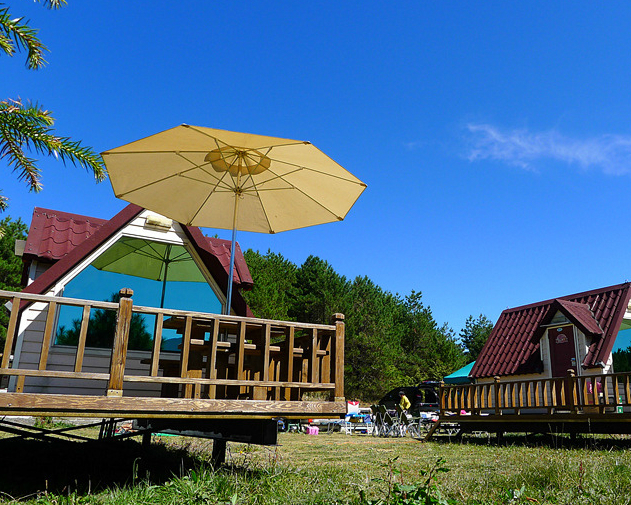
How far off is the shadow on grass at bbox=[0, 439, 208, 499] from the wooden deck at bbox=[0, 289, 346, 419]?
0.61 meters

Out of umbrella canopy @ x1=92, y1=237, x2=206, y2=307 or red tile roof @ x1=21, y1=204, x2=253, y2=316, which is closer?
red tile roof @ x1=21, y1=204, x2=253, y2=316

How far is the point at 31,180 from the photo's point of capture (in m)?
11.5

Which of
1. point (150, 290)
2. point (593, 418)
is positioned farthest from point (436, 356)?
point (150, 290)

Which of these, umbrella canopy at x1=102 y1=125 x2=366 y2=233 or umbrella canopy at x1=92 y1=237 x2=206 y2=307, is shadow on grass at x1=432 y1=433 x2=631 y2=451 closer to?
umbrella canopy at x1=102 y1=125 x2=366 y2=233

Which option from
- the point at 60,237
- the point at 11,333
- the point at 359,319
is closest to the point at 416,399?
the point at 359,319

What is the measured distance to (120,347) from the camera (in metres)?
5.28

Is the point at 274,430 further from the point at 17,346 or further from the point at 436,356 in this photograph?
the point at 436,356

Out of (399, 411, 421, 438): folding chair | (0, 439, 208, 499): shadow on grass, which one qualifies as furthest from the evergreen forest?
(0, 439, 208, 499): shadow on grass

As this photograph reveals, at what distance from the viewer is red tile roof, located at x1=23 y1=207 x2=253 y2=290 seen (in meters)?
9.15

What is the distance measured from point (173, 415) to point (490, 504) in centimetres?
307

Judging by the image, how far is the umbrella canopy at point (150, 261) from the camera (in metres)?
9.26

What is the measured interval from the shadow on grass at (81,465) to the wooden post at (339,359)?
171 centimetres

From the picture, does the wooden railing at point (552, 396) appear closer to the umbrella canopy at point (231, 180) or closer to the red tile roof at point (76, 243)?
the red tile roof at point (76, 243)

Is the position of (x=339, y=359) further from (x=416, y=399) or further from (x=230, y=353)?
(x=416, y=399)
